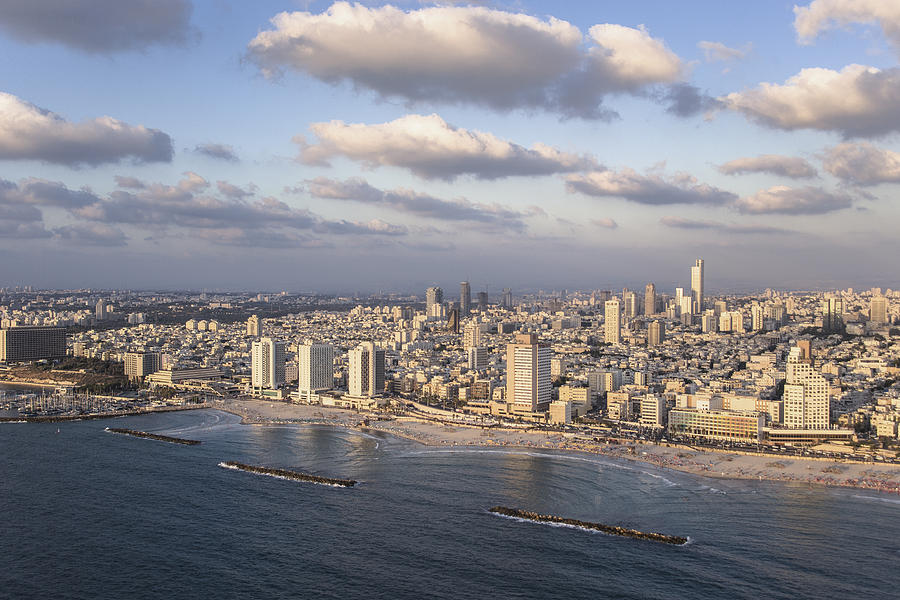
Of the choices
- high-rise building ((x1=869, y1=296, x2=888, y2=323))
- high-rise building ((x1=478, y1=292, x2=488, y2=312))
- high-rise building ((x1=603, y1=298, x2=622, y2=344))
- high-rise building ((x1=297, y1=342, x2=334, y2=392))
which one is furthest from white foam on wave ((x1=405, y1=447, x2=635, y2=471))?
high-rise building ((x1=478, y1=292, x2=488, y2=312))

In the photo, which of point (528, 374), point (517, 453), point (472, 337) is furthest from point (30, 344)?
point (517, 453)

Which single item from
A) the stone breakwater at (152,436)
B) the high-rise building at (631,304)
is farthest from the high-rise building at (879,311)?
the stone breakwater at (152,436)

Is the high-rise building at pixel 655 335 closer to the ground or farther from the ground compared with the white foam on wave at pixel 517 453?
farther from the ground

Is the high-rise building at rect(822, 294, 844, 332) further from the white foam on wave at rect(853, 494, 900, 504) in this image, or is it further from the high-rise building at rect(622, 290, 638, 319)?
the white foam on wave at rect(853, 494, 900, 504)

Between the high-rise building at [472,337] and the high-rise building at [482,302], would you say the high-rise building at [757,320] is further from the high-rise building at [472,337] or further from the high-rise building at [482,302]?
the high-rise building at [482,302]

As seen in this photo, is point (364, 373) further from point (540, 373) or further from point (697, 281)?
point (697, 281)
